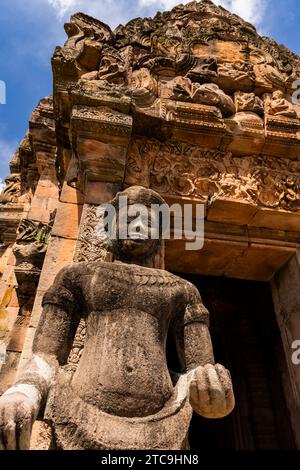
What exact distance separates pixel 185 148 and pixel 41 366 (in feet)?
10.8

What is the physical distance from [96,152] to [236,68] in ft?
8.91

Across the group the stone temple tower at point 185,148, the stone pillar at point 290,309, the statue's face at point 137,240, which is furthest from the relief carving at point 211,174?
the statue's face at point 137,240

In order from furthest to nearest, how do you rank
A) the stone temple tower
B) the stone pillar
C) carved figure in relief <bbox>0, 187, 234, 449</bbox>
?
the stone pillar, the stone temple tower, carved figure in relief <bbox>0, 187, 234, 449</bbox>

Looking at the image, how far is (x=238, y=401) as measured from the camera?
6695 millimetres

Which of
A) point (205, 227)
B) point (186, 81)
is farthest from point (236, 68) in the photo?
point (205, 227)

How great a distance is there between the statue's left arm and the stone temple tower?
1.30 meters

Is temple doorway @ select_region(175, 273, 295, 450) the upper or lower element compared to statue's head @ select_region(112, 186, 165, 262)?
upper

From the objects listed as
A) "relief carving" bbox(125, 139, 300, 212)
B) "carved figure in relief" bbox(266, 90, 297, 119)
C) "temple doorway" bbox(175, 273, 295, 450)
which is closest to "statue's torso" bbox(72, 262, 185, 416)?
"relief carving" bbox(125, 139, 300, 212)

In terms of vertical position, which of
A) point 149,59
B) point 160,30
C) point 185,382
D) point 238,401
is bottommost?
point 185,382

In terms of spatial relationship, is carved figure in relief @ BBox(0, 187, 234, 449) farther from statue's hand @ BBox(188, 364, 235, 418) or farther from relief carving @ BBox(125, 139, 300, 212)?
relief carving @ BBox(125, 139, 300, 212)

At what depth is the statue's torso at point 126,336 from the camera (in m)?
1.84

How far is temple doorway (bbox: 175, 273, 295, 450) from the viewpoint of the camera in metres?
6.33
